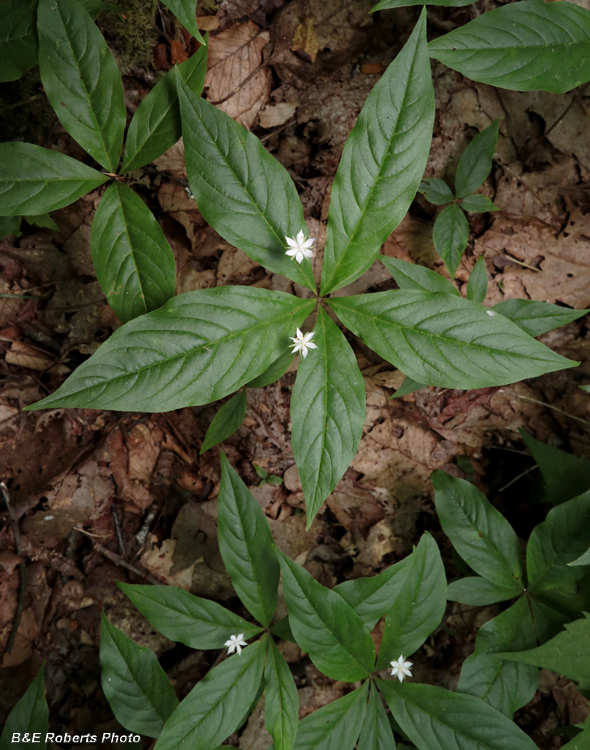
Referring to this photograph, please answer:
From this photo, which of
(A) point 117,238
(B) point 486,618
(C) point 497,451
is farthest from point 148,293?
(B) point 486,618

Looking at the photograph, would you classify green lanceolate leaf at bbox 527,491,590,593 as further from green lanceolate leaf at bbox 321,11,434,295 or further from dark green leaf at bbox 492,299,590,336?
green lanceolate leaf at bbox 321,11,434,295

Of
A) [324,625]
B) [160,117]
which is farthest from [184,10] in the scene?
[324,625]

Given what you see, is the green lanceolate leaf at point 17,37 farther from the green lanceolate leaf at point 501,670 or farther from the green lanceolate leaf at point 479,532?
the green lanceolate leaf at point 501,670

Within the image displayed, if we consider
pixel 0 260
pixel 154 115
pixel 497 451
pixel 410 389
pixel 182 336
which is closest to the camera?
pixel 182 336

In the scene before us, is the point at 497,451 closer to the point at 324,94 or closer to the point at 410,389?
the point at 410,389

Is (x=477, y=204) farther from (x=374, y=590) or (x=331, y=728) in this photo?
(x=331, y=728)

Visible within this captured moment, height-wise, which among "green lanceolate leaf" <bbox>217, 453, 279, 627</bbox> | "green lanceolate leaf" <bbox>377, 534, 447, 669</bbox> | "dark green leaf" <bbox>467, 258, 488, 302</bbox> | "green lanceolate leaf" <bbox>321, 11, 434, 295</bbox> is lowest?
"green lanceolate leaf" <bbox>377, 534, 447, 669</bbox>

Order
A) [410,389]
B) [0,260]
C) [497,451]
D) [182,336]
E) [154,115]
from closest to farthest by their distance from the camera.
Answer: [182,336] < [154,115] < [410,389] < [0,260] < [497,451]

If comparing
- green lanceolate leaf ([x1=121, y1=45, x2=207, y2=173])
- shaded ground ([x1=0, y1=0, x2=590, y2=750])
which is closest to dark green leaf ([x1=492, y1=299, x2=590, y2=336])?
shaded ground ([x1=0, y1=0, x2=590, y2=750])
